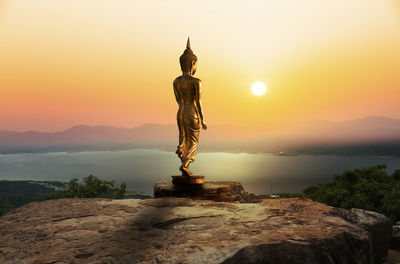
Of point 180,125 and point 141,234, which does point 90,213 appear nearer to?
point 141,234

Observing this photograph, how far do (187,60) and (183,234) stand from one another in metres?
4.50

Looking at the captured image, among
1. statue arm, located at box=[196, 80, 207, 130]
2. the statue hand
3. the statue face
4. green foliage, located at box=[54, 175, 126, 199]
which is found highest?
the statue face

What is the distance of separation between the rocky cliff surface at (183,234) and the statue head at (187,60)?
3422 mm

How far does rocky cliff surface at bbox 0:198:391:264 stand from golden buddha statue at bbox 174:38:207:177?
1.90 meters

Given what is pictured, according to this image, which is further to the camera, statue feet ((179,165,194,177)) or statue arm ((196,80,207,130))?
statue arm ((196,80,207,130))

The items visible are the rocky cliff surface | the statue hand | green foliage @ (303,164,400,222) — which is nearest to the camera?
the rocky cliff surface

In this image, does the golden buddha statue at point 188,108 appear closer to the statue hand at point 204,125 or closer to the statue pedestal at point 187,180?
the statue hand at point 204,125

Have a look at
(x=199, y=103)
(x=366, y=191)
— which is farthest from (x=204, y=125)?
(x=366, y=191)

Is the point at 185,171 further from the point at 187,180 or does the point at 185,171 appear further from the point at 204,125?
Answer: the point at 204,125

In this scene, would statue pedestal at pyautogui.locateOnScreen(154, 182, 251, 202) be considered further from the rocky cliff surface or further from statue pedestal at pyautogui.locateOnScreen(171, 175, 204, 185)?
the rocky cliff surface

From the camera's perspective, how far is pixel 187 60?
6.64 meters

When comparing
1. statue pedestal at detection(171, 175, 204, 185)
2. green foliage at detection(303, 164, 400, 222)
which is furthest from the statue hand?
green foliage at detection(303, 164, 400, 222)

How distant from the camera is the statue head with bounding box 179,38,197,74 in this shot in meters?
6.65

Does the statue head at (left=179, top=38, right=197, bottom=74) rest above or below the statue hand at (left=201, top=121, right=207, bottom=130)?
above
